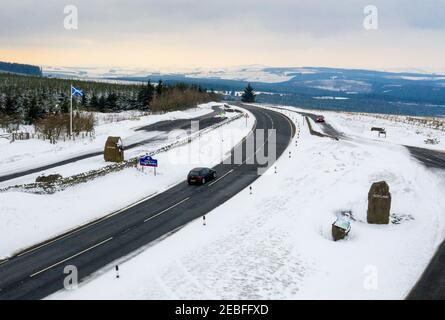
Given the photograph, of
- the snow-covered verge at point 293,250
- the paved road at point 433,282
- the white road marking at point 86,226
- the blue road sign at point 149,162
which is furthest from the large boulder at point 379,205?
the blue road sign at point 149,162

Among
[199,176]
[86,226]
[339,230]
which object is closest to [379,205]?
[339,230]

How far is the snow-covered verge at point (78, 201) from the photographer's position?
25.6 m

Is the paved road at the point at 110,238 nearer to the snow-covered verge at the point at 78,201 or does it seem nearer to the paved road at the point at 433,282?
the snow-covered verge at the point at 78,201

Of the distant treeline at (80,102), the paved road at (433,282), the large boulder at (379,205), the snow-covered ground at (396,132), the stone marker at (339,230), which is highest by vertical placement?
the distant treeline at (80,102)

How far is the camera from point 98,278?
2016 cm

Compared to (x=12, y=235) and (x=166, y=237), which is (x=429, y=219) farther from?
(x=12, y=235)

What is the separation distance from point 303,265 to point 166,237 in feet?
27.6

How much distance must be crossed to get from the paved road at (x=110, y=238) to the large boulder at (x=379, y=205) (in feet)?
36.0

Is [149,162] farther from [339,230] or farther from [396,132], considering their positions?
[396,132]

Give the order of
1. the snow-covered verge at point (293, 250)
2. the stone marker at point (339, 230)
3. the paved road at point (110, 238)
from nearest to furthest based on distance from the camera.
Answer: the snow-covered verge at point (293, 250)
the paved road at point (110, 238)
the stone marker at point (339, 230)

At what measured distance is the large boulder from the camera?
1055 inches

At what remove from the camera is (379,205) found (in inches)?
1059
